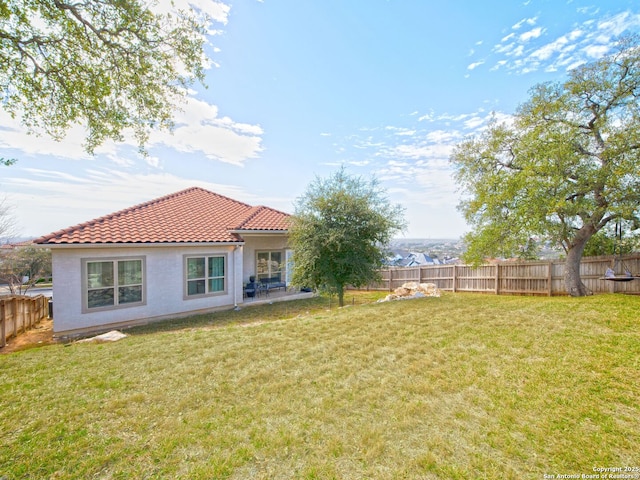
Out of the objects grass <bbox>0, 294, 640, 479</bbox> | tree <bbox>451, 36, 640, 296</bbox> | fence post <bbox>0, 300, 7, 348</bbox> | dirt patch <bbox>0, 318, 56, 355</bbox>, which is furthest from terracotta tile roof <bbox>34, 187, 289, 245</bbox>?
tree <bbox>451, 36, 640, 296</bbox>

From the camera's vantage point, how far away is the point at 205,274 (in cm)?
1173

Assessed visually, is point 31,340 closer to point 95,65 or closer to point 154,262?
point 154,262

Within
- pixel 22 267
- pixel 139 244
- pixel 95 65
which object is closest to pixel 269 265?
pixel 139 244

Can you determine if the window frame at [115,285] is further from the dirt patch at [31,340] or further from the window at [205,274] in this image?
the window at [205,274]

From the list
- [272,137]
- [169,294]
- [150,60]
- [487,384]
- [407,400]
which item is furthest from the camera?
[272,137]

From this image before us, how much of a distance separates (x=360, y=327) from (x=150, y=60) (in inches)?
339

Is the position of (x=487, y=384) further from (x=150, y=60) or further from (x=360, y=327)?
(x=150, y=60)

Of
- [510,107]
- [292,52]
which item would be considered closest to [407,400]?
[292,52]

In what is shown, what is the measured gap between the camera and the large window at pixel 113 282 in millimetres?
9156

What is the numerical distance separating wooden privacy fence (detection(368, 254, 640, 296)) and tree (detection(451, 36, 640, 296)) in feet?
3.33

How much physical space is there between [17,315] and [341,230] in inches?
441

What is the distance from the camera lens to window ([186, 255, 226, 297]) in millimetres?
11336

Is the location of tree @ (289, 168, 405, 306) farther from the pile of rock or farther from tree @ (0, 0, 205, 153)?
tree @ (0, 0, 205, 153)

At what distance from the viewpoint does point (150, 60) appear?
6875 millimetres
